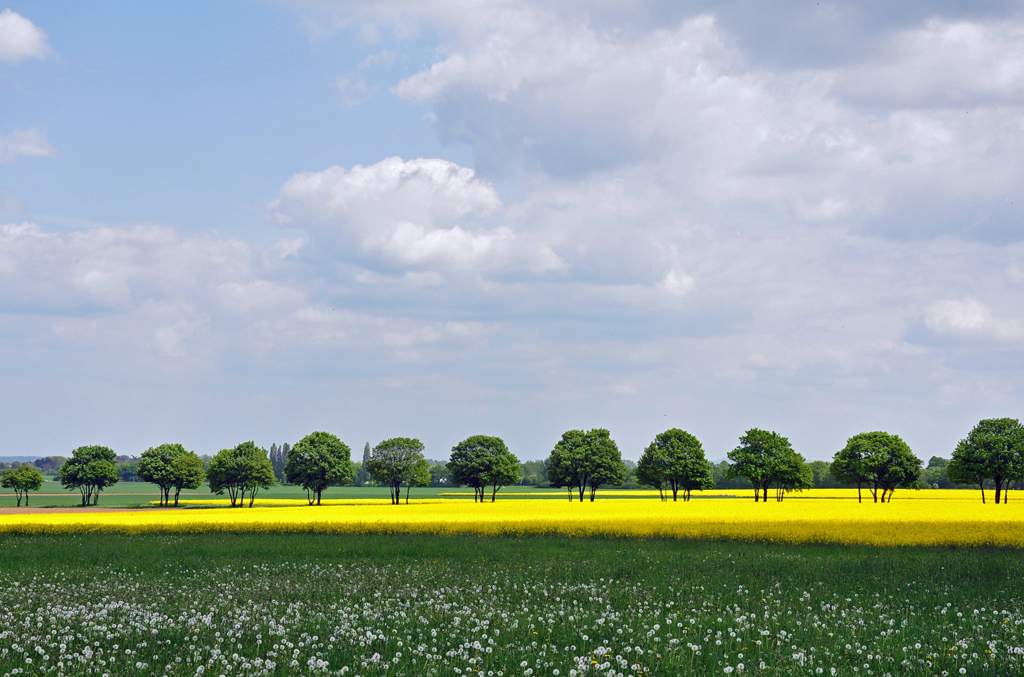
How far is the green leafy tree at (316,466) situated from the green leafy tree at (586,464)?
30741mm

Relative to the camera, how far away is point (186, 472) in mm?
108125

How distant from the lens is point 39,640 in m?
11.3

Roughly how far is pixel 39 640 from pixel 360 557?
14.7 m

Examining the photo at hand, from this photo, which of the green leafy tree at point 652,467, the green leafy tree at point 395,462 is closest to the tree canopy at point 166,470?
the green leafy tree at point 395,462

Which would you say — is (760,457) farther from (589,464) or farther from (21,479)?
(21,479)

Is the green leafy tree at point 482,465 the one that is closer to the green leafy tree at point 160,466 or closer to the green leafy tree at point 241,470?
the green leafy tree at point 241,470

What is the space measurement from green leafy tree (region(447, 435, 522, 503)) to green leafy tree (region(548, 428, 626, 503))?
6.57m

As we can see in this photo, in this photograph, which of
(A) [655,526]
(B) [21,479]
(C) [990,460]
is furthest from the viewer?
(B) [21,479]

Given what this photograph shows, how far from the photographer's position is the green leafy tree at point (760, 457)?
93.3 metres

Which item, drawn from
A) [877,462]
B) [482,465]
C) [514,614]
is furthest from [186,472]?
[514,614]

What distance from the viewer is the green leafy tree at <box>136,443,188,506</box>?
354ft

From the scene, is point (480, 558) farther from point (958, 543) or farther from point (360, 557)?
point (958, 543)

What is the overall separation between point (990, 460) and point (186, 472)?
11523 centimetres

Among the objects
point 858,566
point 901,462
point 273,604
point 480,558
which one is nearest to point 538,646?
point 273,604
